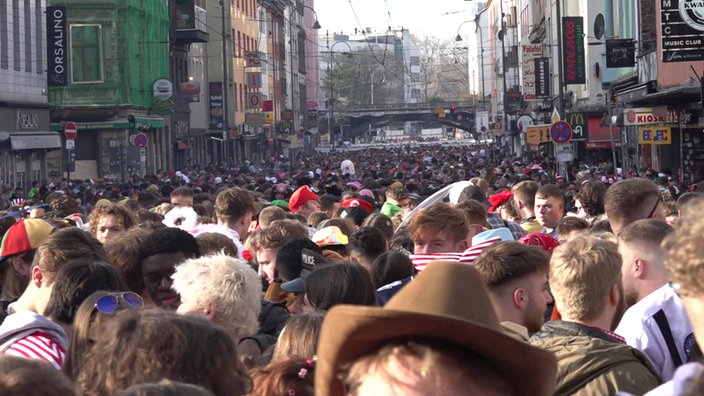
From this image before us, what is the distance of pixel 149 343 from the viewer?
383cm

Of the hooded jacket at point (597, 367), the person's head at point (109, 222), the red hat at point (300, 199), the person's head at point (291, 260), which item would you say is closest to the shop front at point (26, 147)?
the red hat at point (300, 199)

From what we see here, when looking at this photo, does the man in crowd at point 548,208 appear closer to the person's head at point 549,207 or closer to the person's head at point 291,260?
the person's head at point 549,207

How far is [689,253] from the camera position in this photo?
91.2 inches

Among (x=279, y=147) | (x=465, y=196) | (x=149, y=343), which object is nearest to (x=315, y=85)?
(x=279, y=147)

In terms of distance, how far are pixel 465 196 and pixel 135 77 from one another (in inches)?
1773

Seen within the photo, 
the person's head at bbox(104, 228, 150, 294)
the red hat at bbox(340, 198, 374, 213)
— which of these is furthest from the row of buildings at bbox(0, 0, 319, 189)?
the person's head at bbox(104, 228, 150, 294)

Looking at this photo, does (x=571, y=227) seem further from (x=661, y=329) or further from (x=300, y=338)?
(x=300, y=338)

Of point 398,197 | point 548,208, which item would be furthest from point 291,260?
point 398,197

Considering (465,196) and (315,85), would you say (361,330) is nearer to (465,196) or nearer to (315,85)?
(465,196)

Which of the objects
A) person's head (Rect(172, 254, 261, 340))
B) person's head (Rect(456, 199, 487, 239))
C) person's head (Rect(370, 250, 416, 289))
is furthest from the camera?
person's head (Rect(456, 199, 487, 239))

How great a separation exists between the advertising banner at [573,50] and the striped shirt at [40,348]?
4558cm

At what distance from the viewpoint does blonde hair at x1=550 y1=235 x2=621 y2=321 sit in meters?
5.26

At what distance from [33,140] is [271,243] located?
36.8m

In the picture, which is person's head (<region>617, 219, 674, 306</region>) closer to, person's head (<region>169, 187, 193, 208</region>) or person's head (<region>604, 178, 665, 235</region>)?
person's head (<region>604, 178, 665, 235</region>)
